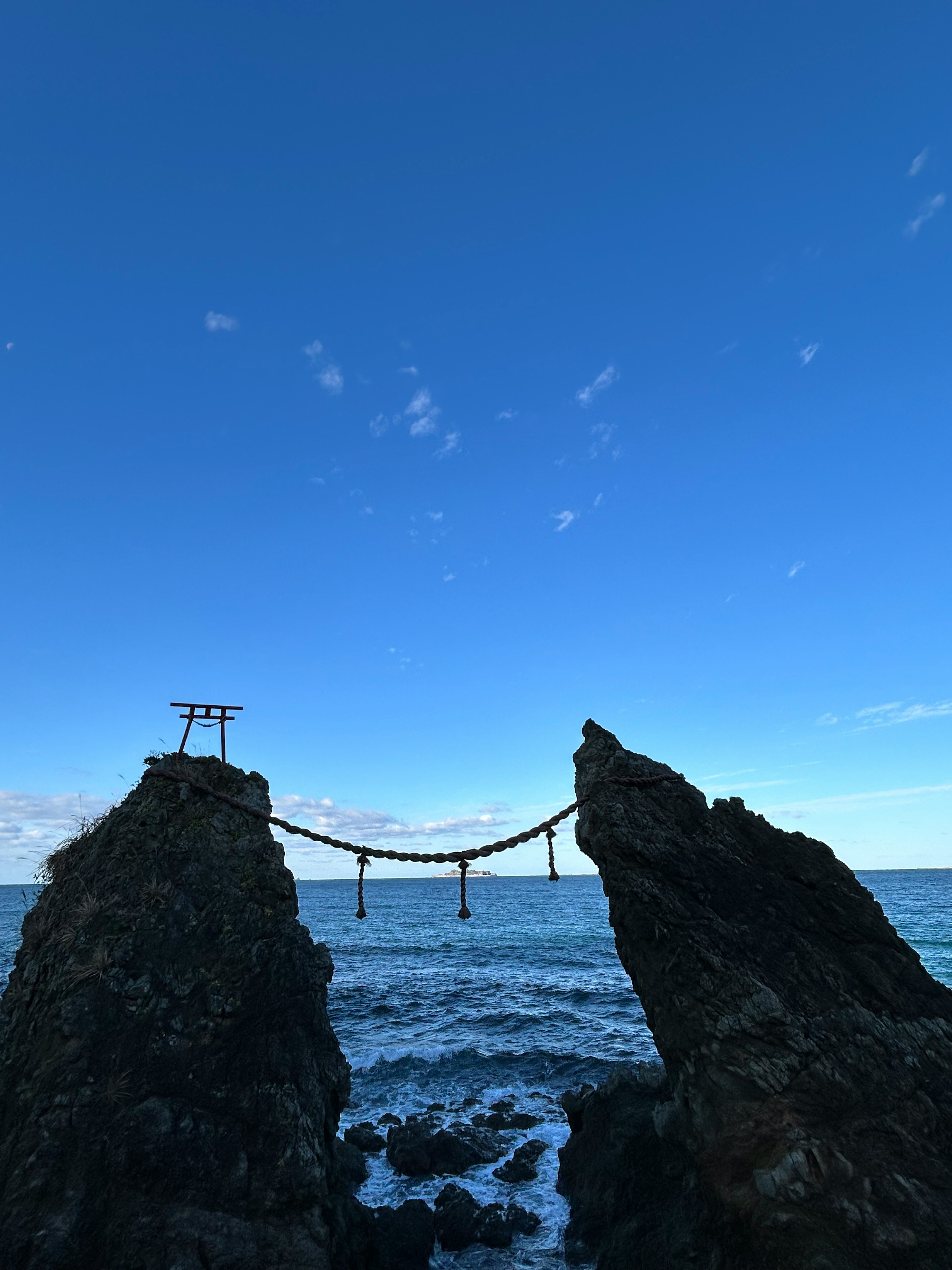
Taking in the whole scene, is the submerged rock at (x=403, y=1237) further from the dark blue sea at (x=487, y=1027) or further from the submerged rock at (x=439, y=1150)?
the submerged rock at (x=439, y=1150)

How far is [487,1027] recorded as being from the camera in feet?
90.1

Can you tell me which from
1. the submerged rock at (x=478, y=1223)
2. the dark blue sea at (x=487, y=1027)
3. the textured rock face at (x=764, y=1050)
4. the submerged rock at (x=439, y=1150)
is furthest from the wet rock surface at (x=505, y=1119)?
the textured rock face at (x=764, y=1050)

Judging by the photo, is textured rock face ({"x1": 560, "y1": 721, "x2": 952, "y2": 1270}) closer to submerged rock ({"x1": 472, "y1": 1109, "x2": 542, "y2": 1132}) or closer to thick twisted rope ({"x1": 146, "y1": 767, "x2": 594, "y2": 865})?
thick twisted rope ({"x1": 146, "y1": 767, "x2": 594, "y2": 865})

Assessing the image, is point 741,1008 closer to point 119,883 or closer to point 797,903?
point 797,903

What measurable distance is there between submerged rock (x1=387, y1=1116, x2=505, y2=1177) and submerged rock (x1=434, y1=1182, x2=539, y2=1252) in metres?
2.00

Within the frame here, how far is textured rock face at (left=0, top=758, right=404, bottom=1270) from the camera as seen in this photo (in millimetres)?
7633

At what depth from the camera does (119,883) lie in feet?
33.3

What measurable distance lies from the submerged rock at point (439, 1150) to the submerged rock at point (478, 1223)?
2001 millimetres

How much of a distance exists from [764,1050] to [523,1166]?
1075 cm

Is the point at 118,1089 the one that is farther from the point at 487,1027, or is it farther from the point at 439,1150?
the point at 487,1027

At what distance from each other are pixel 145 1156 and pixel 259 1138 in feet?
4.69

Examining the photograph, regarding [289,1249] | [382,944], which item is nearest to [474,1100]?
[289,1249]

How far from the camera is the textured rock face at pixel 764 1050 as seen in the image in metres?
7.41

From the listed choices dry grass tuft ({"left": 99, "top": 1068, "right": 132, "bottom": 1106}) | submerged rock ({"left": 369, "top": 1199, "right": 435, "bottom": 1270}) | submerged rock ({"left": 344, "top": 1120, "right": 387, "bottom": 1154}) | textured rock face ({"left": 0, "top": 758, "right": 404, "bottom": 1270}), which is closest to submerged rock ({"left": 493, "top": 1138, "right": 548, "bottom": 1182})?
submerged rock ({"left": 369, "top": 1199, "right": 435, "bottom": 1270})
